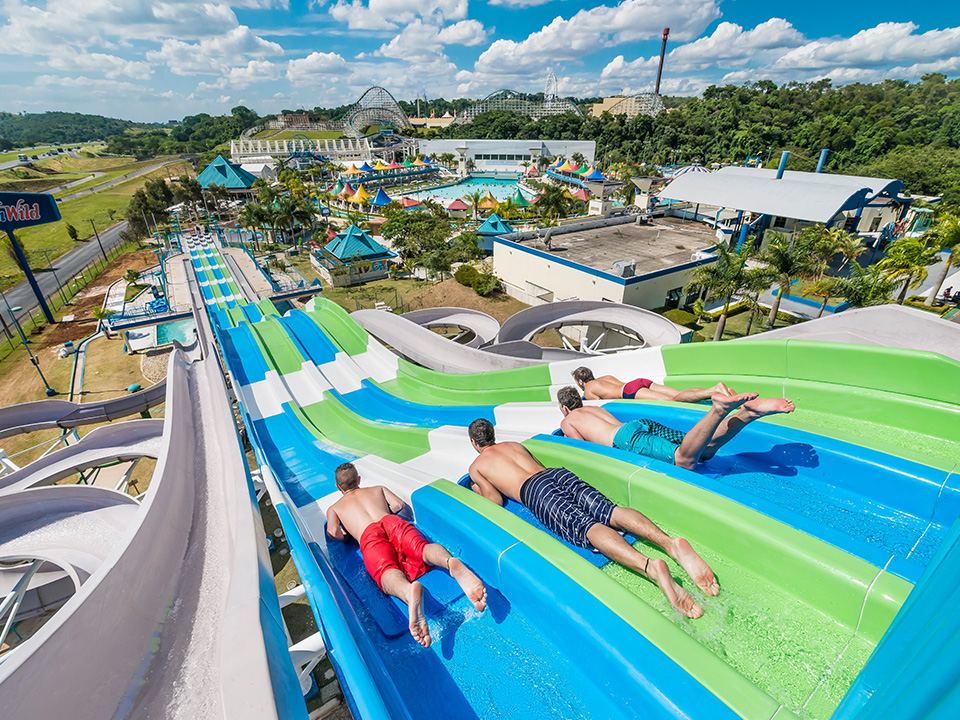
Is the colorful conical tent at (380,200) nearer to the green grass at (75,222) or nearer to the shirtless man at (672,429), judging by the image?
the green grass at (75,222)

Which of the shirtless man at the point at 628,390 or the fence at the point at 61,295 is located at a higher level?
the shirtless man at the point at 628,390

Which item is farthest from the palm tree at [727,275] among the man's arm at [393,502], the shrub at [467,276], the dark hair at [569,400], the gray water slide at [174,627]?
Result: the gray water slide at [174,627]

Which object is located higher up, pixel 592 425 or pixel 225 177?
pixel 592 425

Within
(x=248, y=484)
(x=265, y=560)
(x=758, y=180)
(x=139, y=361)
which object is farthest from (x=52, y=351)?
(x=758, y=180)

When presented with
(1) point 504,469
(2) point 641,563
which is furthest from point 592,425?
(2) point 641,563

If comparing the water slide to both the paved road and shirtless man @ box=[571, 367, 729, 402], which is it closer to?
shirtless man @ box=[571, 367, 729, 402]

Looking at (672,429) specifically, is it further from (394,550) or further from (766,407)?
(394,550)

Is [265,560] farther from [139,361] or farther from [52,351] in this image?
[52,351]

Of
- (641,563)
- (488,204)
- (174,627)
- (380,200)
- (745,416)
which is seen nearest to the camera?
(641,563)
